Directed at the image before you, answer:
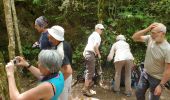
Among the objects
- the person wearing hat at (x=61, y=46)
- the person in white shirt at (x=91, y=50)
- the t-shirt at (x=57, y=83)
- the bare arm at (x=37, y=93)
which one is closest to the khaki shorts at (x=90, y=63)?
the person in white shirt at (x=91, y=50)

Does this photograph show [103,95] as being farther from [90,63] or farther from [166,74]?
[166,74]

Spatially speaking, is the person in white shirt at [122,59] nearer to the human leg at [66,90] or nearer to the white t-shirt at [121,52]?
the white t-shirt at [121,52]

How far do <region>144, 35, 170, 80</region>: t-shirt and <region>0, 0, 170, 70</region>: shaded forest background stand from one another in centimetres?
480

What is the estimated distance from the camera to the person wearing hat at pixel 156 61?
5.01m

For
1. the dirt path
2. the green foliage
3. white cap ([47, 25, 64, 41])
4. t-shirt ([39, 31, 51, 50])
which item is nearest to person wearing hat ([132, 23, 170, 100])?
white cap ([47, 25, 64, 41])

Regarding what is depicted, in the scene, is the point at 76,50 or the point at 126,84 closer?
the point at 126,84

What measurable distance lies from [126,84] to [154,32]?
10.6 feet

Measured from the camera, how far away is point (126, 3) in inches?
442

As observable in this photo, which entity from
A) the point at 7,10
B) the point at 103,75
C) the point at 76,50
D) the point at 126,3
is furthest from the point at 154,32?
the point at 126,3

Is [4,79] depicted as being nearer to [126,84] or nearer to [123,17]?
[126,84]

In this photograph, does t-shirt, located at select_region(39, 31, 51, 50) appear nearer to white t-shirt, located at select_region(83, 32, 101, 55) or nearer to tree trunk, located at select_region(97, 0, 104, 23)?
white t-shirt, located at select_region(83, 32, 101, 55)

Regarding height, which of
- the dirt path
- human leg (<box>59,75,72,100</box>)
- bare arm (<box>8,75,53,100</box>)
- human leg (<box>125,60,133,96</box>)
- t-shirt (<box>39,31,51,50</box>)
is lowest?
the dirt path

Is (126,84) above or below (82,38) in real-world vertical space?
below

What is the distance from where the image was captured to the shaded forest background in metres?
10.4
